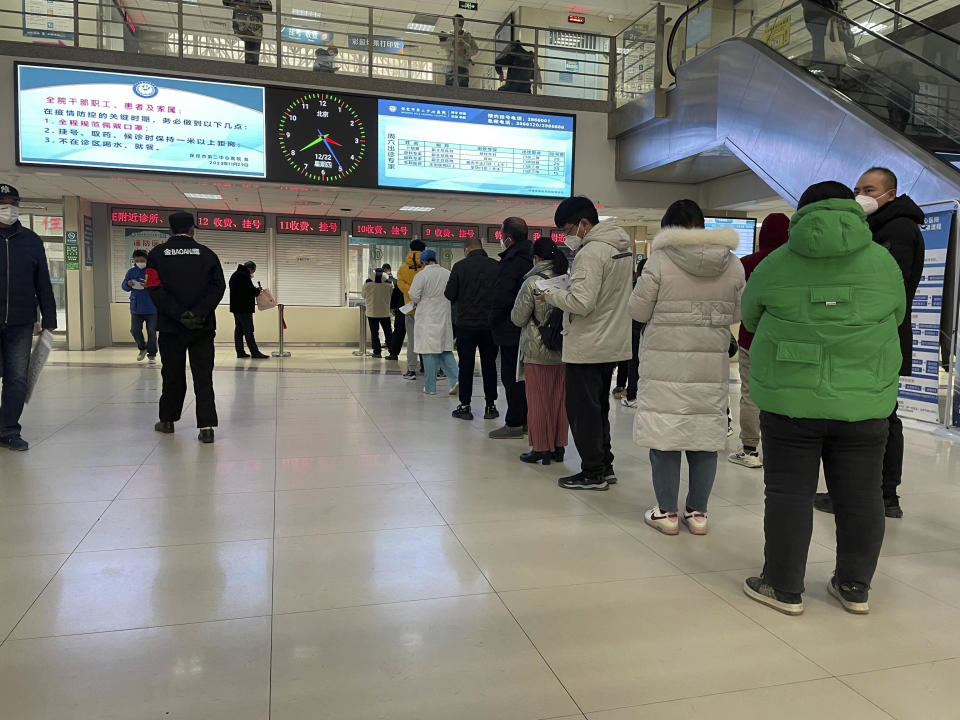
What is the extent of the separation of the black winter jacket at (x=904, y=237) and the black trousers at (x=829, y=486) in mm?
1096

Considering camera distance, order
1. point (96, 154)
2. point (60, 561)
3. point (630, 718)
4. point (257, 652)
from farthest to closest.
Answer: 1. point (96, 154)
2. point (60, 561)
3. point (257, 652)
4. point (630, 718)

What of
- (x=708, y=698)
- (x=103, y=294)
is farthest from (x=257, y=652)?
(x=103, y=294)

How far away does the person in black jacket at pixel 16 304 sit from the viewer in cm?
439

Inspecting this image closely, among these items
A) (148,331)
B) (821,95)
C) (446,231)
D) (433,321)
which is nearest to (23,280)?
(433,321)

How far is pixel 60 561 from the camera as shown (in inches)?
105

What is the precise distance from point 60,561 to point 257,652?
3.84ft

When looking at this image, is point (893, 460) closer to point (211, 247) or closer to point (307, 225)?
point (307, 225)

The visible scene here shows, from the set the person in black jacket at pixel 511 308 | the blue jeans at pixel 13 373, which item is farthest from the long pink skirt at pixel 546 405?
the blue jeans at pixel 13 373

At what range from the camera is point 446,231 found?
14.3 m

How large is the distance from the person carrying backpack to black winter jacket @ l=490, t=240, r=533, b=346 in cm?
37

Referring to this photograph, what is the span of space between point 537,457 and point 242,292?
7.92 m

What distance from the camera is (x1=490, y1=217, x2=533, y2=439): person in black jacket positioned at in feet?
15.8

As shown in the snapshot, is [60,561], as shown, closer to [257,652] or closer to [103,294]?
[257,652]

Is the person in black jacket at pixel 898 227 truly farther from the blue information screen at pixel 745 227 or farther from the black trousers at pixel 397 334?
the black trousers at pixel 397 334
